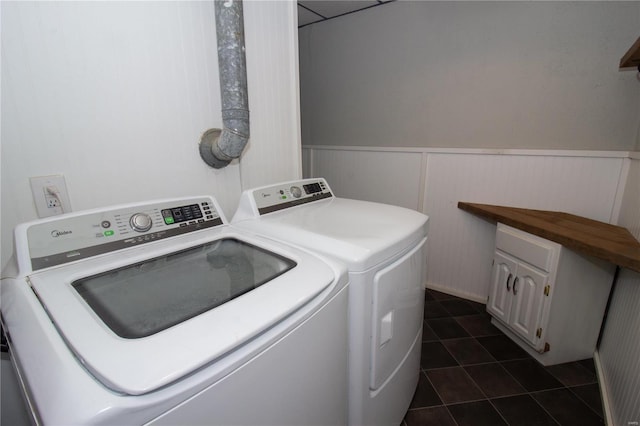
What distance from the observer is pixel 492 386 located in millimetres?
1669

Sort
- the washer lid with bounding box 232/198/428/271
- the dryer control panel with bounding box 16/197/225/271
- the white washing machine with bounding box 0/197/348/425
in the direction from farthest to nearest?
the washer lid with bounding box 232/198/428/271, the dryer control panel with bounding box 16/197/225/271, the white washing machine with bounding box 0/197/348/425

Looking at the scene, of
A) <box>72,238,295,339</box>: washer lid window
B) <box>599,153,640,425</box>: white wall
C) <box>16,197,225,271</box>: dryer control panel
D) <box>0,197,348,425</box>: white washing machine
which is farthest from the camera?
<box>599,153,640,425</box>: white wall

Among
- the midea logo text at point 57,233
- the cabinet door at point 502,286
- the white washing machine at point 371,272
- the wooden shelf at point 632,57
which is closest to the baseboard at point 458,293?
the cabinet door at point 502,286

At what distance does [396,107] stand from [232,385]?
2.55 meters

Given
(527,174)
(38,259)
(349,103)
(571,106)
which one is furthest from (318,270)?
(349,103)

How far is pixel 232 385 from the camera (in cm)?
54

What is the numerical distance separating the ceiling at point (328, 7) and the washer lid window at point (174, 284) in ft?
7.94

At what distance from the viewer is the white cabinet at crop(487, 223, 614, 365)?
1675 millimetres

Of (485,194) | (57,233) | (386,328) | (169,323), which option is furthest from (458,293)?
(57,233)

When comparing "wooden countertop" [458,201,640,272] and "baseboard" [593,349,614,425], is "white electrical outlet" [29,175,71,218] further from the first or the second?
"baseboard" [593,349,614,425]

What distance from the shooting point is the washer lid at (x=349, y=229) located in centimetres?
90

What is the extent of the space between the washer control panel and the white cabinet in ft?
4.19

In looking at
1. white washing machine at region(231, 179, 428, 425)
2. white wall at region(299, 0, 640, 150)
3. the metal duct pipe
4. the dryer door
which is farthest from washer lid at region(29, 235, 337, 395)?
white wall at region(299, 0, 640, 150)

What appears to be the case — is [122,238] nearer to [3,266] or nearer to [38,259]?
[38,259]
